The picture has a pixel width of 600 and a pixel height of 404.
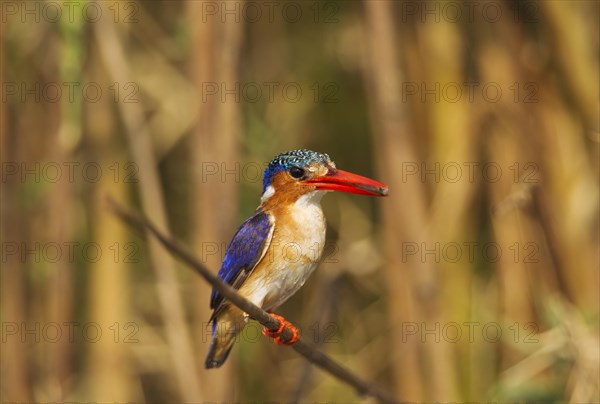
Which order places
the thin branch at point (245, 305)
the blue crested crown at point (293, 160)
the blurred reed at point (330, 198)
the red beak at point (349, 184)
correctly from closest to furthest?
the thin branch at point (245, 305) → the red beak at point (349, 184) → the blue crested crown at point (293, 160) → the blurred reed at point (330, 198)

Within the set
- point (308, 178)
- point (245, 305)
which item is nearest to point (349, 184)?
point (308, 178)

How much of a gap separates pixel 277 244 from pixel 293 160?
0.77 ft

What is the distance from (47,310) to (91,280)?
194mm

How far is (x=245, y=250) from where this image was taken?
2.49 m

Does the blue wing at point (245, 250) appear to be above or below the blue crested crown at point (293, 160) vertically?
below

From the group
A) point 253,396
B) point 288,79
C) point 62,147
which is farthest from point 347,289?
point 62,147

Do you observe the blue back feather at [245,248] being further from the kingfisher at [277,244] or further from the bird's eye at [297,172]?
the bird's eye at [297,172]

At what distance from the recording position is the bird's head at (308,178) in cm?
208

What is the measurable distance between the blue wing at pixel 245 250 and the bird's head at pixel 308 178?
3.9 inches

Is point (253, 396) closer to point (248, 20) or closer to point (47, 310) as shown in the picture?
point (47, 310)

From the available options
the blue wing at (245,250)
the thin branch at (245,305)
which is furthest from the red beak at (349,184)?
the thin branch at (245,305)

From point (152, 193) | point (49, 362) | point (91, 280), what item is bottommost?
point (49, 362)

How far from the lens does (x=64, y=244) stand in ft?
10.5

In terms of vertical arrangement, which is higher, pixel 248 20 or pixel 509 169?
pixel 248 20
